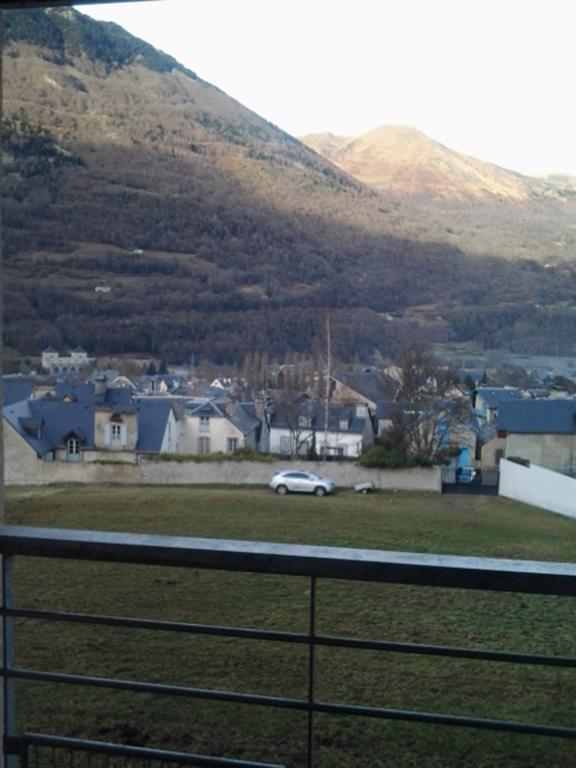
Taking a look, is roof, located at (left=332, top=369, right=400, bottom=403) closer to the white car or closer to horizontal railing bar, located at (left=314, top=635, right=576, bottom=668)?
the white car

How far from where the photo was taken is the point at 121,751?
1091 mm

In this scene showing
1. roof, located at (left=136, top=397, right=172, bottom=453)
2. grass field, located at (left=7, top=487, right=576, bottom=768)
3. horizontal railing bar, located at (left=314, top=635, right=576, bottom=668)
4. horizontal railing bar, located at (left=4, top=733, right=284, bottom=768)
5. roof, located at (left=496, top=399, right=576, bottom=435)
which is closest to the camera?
horizontal railing bar, located at (left=314, top=635, right=576, bottom=668)

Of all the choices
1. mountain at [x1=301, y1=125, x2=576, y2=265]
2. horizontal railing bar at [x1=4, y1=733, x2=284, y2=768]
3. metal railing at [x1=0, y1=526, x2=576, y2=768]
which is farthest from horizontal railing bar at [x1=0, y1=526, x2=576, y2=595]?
mountain at [x1=301, y1=125, x2=576, y2=265]

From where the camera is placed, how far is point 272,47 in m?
3.02

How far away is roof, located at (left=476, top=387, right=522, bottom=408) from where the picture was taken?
Result: 9.17ft

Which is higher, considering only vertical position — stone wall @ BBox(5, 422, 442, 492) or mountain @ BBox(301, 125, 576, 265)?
mountain @ BBox(301, 125, 576, 265)

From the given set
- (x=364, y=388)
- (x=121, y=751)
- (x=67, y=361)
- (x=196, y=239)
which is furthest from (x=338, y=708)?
(x=196, y=239)

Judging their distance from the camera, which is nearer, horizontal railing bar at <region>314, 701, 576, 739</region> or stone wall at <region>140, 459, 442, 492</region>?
horizontal railing bar at <region>314, 701, 576, 739</region>

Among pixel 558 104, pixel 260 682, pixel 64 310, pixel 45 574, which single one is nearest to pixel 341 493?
pixel 260 682

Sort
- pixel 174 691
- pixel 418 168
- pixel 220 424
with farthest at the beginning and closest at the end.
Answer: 1. pixel 418 168
2. pixel 220 424
3. pixel 174 691

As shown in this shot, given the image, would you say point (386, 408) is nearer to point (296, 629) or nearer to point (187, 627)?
point (296, 629)

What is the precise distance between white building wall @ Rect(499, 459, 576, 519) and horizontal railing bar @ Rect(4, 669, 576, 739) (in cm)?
210

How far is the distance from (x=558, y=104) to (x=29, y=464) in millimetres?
2505

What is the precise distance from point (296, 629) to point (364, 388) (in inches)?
39.3
